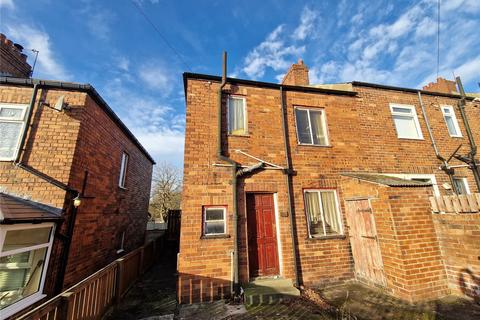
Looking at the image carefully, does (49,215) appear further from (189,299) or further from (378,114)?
(378,114)

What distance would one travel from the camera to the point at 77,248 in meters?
5.45

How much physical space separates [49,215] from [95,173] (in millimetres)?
2085

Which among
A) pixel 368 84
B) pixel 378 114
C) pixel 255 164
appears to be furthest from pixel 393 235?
pixel 368 84

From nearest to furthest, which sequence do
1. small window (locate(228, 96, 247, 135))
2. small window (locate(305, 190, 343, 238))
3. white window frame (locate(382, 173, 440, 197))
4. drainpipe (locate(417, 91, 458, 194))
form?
small window (locate(305, 190, 343, 238)) < small window (locate(228, 96, 247, 135)) < white window frame (locate(382, 173, 440, 197)) < drainpipe (locate(417, 91, 458, 194))

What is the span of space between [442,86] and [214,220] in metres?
13.4

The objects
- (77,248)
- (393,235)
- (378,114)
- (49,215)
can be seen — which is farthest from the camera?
(378,114)

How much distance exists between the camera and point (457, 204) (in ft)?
15.8

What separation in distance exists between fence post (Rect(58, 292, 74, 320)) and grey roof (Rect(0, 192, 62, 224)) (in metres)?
1.85

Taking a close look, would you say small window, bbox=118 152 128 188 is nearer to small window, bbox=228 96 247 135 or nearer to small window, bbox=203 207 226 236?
small window, bbox=203 207 226 236

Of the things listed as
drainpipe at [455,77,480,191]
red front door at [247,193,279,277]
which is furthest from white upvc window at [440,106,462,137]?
red front door at [247,193,279,277]

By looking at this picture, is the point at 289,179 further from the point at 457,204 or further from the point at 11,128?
the point at 11,128

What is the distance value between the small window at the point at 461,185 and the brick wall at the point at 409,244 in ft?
14.6

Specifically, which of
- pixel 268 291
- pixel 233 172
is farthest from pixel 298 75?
pixel 268 291

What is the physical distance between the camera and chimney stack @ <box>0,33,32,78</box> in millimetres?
6293
